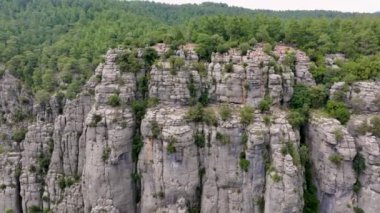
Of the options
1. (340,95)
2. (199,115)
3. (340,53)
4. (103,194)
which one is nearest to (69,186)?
(103,194)

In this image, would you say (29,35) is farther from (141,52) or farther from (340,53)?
(340,53)

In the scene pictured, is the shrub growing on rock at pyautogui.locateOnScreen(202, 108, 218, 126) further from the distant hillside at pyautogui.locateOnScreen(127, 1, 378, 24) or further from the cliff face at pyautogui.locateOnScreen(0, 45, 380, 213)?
the distant hillside at pyautogui.locateOnScreen(127, 1, 378, 24)

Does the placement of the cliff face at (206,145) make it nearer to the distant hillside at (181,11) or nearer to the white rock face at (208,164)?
the white rock face at (208,164)

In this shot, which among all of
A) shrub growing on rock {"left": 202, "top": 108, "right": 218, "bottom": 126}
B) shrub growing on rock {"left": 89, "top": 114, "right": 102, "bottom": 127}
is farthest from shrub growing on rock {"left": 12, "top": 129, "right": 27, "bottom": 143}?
shrub growing on rock {"left": 202, "top": 108, "right": 218, "bottom": 126}

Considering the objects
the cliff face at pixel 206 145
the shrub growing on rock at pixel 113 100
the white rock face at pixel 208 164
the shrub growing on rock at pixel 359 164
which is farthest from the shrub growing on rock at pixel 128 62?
the shrub growing on rock at pixel 359 164

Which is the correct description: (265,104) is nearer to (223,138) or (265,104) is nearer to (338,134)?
(223,138)
